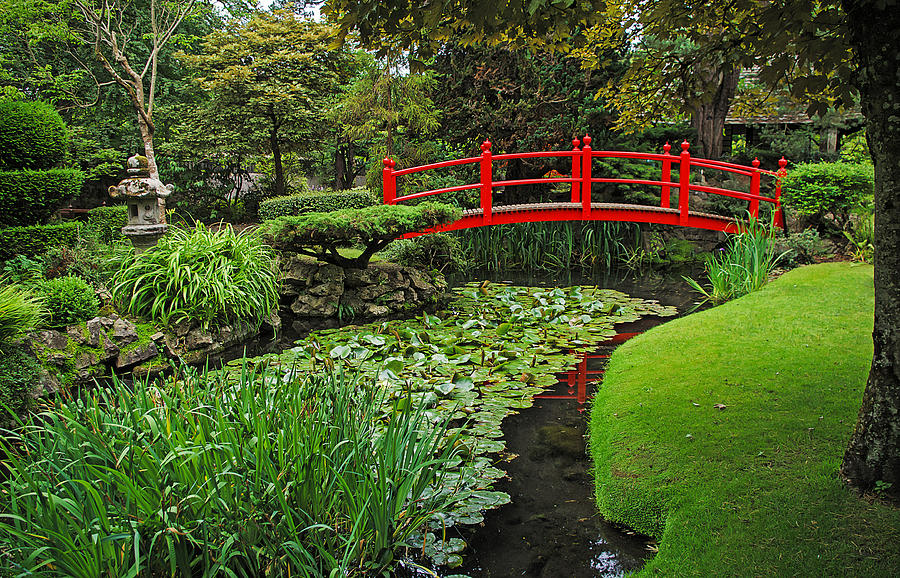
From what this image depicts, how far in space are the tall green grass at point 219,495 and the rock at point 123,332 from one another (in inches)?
97.2

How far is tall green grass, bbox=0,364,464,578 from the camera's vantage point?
212cm

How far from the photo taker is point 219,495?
2.34 metres

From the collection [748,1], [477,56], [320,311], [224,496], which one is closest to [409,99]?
[477,56]

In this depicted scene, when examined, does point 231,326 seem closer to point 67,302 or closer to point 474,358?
point 67,302

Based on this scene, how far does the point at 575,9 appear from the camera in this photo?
8.92 ft

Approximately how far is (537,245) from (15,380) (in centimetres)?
757

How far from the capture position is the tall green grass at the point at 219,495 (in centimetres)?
212

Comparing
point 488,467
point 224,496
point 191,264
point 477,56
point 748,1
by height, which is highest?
point 477,56

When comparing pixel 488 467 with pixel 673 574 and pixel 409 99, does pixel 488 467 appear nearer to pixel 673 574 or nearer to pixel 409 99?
pixel 673 574

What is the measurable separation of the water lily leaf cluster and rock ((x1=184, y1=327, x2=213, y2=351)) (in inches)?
32.4

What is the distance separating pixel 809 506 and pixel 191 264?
543 centimetres

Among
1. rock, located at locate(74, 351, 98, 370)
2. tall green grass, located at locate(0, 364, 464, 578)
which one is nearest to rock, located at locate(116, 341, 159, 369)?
rock, located at locate(74, 351, 98, 370)

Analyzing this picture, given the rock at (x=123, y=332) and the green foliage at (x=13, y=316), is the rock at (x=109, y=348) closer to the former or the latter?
the rock at (x=123, y=332)

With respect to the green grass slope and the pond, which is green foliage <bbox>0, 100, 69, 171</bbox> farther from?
the green grass slope
